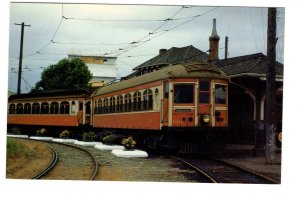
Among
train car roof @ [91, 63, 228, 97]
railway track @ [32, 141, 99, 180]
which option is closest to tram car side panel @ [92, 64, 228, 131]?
train car roof @ [91, 63, 228, 97]

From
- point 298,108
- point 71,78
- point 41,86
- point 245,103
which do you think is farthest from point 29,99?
point 298,108

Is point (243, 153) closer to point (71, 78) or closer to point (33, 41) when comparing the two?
point (33, 41)

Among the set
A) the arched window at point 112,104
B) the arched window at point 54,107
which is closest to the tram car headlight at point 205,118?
the arched window at point 112,104

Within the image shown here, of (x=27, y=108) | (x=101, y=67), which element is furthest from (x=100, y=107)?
(x=27, y=108)

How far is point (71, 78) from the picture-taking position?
71.0 feet

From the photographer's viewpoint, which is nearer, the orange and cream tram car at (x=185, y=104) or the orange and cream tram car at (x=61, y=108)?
the orange and cream tram car at (x=185, y=104)

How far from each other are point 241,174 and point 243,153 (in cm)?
394

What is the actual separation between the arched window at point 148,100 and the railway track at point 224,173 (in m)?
2.12

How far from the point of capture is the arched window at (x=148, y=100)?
561 inches

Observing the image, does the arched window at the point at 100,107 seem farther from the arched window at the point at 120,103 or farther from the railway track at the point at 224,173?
the railway track at the point at 224,173

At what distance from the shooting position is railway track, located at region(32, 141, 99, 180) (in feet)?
35.5

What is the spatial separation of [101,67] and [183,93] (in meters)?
4.99

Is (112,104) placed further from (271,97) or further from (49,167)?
(271,97)

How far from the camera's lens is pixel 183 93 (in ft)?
43.9
